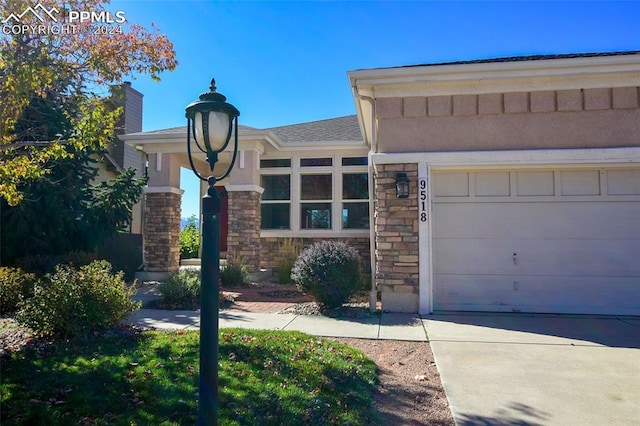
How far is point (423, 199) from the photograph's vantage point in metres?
7.03

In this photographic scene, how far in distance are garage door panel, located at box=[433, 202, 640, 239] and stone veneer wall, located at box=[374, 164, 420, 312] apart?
616 millimetres

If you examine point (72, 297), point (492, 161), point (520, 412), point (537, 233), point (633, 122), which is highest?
point (633, 122)

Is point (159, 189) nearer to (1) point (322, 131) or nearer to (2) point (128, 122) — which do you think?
(1) point (322, 131)

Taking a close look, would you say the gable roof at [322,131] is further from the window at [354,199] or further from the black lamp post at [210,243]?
the black lamp post at [210,243]

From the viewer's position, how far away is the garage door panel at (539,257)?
6.95 metres

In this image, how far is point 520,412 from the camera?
11.0 ft

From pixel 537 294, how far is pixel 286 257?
19.5 ft

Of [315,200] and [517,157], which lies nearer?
[517,157]

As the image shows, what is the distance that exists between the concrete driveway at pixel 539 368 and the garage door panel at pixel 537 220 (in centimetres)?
137

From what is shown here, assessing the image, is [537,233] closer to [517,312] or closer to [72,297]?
[517,312]

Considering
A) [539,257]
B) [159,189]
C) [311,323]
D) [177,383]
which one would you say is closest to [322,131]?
[159,189]

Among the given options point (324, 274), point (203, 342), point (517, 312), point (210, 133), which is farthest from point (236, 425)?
point (517, 312)

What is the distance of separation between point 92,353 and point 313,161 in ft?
27.2

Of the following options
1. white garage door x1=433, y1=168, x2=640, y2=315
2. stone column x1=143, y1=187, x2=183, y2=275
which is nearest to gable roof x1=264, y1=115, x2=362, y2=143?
stone column x1=143, y1=187, x2=183, y2=275
